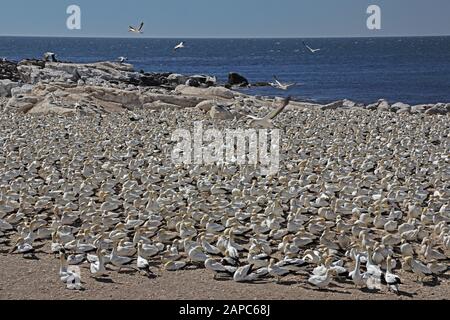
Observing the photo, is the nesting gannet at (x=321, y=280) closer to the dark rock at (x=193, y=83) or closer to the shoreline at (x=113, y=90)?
the shoreline at (x=113, y=90)

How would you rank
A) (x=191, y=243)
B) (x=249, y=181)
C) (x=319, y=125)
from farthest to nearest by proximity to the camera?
(x=319, y=125) < (x=249, y=181) < (x=191, y=243)

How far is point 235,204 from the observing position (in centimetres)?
1467

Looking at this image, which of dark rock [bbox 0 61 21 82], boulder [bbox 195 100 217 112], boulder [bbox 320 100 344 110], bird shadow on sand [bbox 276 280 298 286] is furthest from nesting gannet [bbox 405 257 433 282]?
dark rock [bbox 0 61 21 82]

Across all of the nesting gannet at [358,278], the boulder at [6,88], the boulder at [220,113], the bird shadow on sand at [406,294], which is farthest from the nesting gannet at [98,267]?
the boulder at [6,88]

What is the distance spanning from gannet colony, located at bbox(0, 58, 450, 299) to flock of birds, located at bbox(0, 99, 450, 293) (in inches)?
1.3

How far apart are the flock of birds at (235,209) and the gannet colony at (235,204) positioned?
0.11 feet

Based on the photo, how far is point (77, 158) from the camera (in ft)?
64.7

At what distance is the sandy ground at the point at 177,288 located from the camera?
983 cm

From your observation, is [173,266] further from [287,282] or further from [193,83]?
[193,83]

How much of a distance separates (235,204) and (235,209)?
36 centimetres

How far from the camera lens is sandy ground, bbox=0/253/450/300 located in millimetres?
9828
